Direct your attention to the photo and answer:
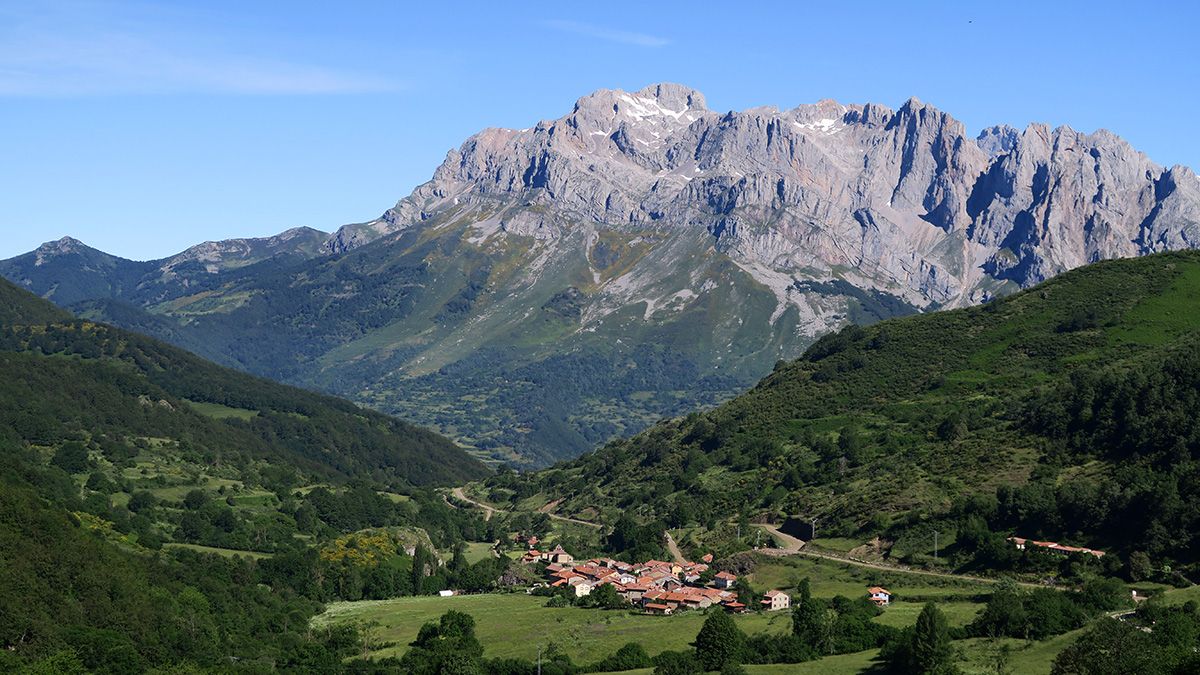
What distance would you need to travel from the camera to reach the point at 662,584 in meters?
149

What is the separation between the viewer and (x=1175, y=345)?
191 meters

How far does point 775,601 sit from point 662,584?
16.5 m

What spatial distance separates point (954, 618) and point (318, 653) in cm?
5770

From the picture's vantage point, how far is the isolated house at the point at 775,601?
136375 millimetres

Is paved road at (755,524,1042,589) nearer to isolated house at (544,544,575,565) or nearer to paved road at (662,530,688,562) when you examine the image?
paved road at (662,530,688,562)

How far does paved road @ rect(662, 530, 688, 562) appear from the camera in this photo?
17288cm

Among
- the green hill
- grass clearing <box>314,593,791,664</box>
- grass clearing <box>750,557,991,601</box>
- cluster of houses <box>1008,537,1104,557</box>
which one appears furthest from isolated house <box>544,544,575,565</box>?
cluster of houses <box>1008,537,1104,557</box>

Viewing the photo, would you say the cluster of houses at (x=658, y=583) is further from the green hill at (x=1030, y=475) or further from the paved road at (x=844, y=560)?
the green hill at (x=1030, y=475)

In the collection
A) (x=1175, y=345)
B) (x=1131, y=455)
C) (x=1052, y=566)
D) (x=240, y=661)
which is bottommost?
(x=240, y=661)

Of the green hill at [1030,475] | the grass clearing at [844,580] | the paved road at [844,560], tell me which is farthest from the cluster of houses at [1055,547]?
the grass clearing at [844,580]

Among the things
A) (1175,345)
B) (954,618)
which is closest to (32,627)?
(954,618)

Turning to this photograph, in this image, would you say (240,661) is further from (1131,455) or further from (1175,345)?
(1175,345)

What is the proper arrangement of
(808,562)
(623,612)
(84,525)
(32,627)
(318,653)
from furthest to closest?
(84,525), (808,562), (623,612), (318,653), (32,627)

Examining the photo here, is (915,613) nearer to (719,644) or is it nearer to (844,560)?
(719,644)
